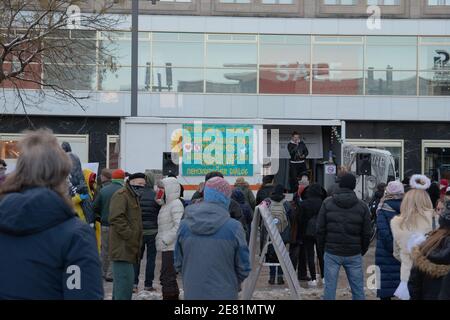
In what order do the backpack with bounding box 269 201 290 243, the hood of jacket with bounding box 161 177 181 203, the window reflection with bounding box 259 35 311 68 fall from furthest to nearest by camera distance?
1. the window reflection with bounding box 259 35 311 68
2. the backpack with bounding box 269 201 290 243
3. the hood of jacket with bounding box 161 177 181 203

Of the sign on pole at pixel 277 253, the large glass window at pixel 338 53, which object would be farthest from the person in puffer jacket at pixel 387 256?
the large glass window at pixel 338 53

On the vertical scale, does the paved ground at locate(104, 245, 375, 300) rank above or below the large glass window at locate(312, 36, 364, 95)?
below

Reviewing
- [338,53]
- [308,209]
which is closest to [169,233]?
[308,209]

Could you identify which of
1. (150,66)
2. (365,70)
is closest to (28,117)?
(150,66)

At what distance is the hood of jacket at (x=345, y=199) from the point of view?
8938mm

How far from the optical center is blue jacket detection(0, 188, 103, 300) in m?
3.42

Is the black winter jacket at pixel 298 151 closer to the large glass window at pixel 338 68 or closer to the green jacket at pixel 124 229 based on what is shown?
the large glass window at pixel 338 68

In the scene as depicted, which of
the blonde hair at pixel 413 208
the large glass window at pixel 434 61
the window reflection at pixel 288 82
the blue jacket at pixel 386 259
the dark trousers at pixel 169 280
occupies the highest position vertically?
A: the large glass window at pixel 434 61

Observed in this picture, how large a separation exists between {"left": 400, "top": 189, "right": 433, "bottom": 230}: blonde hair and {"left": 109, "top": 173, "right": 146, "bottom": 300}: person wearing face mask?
3.30 meters

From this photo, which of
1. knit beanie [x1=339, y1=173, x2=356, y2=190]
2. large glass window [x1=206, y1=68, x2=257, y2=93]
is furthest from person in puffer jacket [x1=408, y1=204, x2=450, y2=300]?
large glass window [x1=206, y1=68, x2=257, y2=93]

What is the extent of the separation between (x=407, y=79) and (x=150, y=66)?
36.2 ft

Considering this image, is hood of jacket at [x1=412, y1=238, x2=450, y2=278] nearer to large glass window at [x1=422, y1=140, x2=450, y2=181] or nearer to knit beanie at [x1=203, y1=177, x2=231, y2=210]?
knit beanie at [x1=203, y1=177, x2=231, y2=210]

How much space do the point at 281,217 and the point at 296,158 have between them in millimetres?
8961
